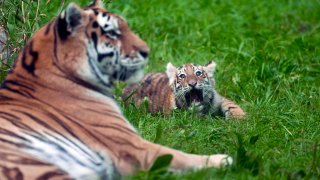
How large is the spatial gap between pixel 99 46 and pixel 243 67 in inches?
152

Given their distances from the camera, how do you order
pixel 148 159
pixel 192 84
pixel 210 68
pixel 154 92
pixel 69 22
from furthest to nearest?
pixel 154 92 → pixel 210 68 → pixel 192 84 → pixel 69 22 → pixel 148 159

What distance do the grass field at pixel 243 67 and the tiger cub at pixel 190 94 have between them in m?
0.24

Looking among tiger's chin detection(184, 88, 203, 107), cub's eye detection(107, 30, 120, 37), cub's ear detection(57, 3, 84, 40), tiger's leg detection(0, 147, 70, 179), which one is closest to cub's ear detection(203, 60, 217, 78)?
tiger's chin detection(184, 88, 203, 107)

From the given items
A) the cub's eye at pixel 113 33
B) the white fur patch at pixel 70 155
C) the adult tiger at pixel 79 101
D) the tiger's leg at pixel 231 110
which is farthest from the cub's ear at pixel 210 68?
the white fur patch at pixel 70 155

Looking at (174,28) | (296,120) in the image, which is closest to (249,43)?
(174,28)

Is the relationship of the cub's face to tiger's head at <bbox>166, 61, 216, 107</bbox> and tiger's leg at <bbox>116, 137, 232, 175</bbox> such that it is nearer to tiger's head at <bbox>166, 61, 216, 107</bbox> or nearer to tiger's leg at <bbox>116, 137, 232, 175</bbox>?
tiger's leg at <bbox>116, 137, 232, 175</bbox>

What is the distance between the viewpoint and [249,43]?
999 centimetres

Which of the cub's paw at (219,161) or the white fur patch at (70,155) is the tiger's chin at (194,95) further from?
the white fur patch at (70,155)

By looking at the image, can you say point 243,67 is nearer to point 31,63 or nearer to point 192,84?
point 192,84

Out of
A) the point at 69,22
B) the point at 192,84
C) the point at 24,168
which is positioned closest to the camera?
the point at 24,168

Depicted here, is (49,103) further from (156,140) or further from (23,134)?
(156,140)

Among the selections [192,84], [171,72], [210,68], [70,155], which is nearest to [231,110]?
[192,84]

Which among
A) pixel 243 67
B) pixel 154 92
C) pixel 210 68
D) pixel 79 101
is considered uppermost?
pixel 79 101

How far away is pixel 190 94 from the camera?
8.37 m
